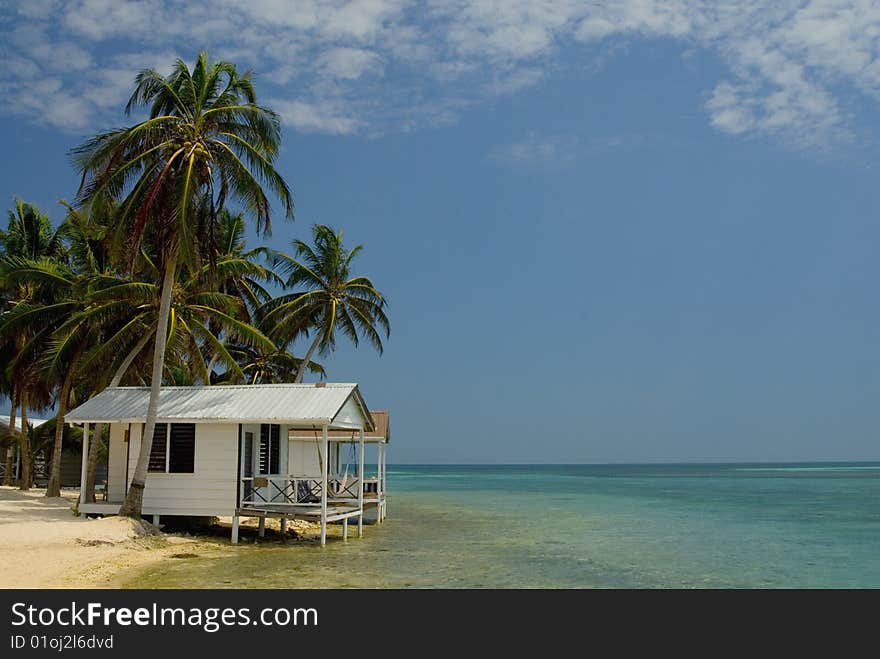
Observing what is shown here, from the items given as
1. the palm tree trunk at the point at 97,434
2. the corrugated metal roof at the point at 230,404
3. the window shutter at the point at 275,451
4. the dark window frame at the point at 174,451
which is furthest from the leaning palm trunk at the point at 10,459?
the window shutter at the point at 275,451

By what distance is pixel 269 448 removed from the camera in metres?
20.7

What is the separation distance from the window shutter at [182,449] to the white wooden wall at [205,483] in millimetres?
124

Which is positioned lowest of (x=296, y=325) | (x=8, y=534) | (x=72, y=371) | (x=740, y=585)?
(x=740, y=585)

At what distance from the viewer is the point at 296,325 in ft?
104

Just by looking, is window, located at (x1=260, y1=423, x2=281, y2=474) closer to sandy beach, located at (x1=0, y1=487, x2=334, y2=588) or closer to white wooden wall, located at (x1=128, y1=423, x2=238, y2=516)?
white wooden wall, located at (x1=128, y1=423, x2=238, y2=516)

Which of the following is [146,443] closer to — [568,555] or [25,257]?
[568,555]

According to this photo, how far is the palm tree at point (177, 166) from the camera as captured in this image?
1903 cm

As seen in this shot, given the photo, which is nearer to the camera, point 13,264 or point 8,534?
point 8,534

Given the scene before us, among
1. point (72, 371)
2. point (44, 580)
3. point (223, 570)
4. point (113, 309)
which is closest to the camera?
point (44, 580)

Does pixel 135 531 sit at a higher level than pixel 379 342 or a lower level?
lower
